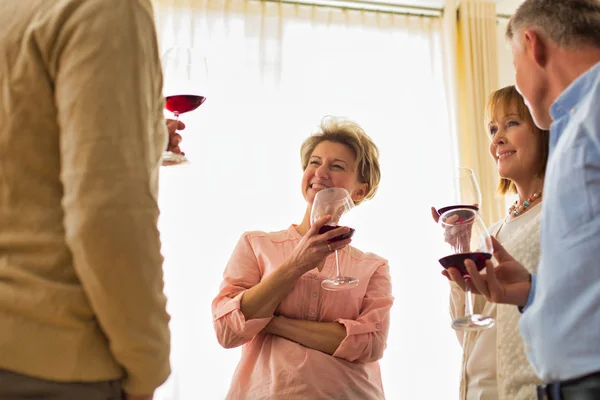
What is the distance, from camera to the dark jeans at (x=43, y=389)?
0.86 metres

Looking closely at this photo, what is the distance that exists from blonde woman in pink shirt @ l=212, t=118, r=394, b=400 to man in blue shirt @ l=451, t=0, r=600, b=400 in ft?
2.40

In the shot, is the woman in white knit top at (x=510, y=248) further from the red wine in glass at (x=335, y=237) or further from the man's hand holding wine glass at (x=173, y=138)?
the man's hand holding wine glass at (x=173, y=138)

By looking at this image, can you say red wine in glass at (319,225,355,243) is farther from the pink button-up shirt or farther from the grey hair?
the grey hair

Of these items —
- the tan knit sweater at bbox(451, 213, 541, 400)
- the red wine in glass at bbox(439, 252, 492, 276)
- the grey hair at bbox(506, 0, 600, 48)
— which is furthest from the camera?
the tan knit sweater at bbox(451, 213, 541, 400)

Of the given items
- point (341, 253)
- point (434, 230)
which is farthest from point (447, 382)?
point (341, 253)

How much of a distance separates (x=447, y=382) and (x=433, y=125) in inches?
56.1

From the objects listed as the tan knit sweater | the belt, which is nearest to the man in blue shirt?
the belt

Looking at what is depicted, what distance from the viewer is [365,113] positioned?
12.1 feet

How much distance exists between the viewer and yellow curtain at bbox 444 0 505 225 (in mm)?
3568

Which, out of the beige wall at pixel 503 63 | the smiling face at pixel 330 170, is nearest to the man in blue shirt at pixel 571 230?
the smiling face at pixel 330 170

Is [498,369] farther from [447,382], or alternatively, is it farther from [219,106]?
[219,106]

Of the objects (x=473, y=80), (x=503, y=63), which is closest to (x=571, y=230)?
(x=473, y=80)

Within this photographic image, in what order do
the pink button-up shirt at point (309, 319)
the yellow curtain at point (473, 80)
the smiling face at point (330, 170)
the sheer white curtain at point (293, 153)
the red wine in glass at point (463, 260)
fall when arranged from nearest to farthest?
the red wine in glass at point (463, 260)
the pink button-up shirt at point (309, 319)
the smiling face at point (330, 170)
the sheer white curtain at point (293, 153)
the yellow curtain at point (473, 80)

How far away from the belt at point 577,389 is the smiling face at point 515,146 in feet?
3.27
